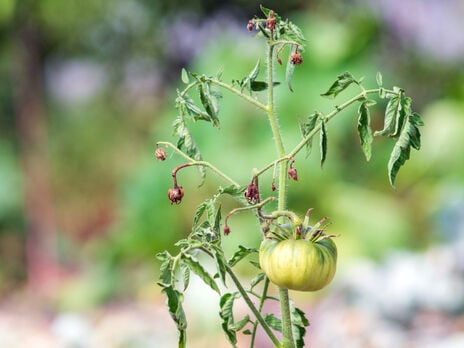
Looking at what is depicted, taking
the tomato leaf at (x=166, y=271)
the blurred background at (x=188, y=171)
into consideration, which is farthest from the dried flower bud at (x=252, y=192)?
the blurred background at (x=188, y=171)

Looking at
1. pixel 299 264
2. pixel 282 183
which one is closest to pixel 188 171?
pixel 282 183

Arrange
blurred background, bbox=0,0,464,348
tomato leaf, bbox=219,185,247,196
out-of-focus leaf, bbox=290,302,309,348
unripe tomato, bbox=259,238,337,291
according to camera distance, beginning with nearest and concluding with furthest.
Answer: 1. unripe tomato, bbox=259,238,337,291
2. tomato leaf, bbox=219,185,247,196
3. out-of-focus leaf, bbox=290,302,309,348
4. blurred background, bbox=0,0,464,348

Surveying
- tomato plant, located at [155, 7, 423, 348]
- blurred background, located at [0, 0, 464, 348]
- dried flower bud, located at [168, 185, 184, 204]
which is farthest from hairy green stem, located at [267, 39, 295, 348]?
blurred background, located at [0, 0, 464, 348]

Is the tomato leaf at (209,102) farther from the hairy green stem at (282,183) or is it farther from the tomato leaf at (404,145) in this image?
the tomato leaf at (404,145)

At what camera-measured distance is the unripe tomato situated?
3.20 ft

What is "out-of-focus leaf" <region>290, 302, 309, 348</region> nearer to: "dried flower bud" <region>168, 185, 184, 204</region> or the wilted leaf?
the wilted leaf

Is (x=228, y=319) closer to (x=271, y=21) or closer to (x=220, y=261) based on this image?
(x=220, y=261)

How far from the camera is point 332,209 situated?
5.74 meters

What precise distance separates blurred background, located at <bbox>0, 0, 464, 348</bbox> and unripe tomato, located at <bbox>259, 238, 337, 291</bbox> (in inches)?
84.9

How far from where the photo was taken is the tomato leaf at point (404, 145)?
3.48 ft

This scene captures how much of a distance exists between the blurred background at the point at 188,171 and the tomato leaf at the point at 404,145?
209cm

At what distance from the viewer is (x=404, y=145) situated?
41.8 inches

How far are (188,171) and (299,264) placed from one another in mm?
4863

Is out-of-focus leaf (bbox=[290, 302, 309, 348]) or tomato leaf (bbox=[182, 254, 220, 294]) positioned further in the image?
out-of-focus leaf (bbox=[290, 302, 309, 348])
